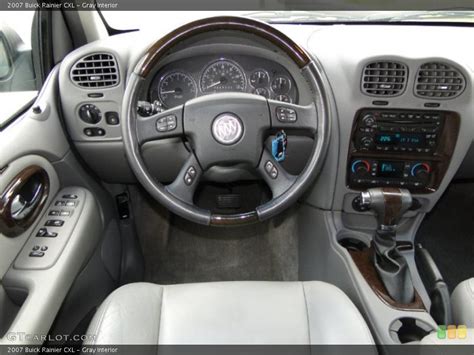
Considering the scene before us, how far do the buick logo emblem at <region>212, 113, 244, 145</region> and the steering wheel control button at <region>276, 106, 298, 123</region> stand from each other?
0.12 metres

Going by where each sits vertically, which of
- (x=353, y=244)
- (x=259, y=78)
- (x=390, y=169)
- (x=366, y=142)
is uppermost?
(x=259, y=78)

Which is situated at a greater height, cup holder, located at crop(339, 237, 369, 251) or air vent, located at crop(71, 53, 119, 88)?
air vent, located at crop(71, 53, 119, 88)

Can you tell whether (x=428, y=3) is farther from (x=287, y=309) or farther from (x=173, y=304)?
(x=173, y=304)

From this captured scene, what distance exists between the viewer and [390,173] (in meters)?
1.60

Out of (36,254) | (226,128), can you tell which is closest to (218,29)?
(226,128)

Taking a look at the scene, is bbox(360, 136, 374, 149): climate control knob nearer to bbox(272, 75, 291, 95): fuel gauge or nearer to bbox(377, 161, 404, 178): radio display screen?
bbox(377, 161, 404, 178): radio display screen

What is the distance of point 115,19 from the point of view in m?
1.84

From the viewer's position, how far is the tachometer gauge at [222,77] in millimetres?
1537

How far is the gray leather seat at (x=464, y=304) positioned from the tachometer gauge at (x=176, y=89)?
1.07 m

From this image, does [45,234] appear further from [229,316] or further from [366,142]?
[366,142]

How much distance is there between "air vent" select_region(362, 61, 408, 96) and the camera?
1419 mm

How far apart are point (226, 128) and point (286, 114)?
19 centimetres

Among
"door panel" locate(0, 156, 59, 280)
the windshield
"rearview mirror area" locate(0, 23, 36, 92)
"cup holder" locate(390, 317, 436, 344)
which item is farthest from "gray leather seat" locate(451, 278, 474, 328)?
"rearview mirror area" locate(0, 23, 36, 92)

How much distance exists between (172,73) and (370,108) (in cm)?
72
